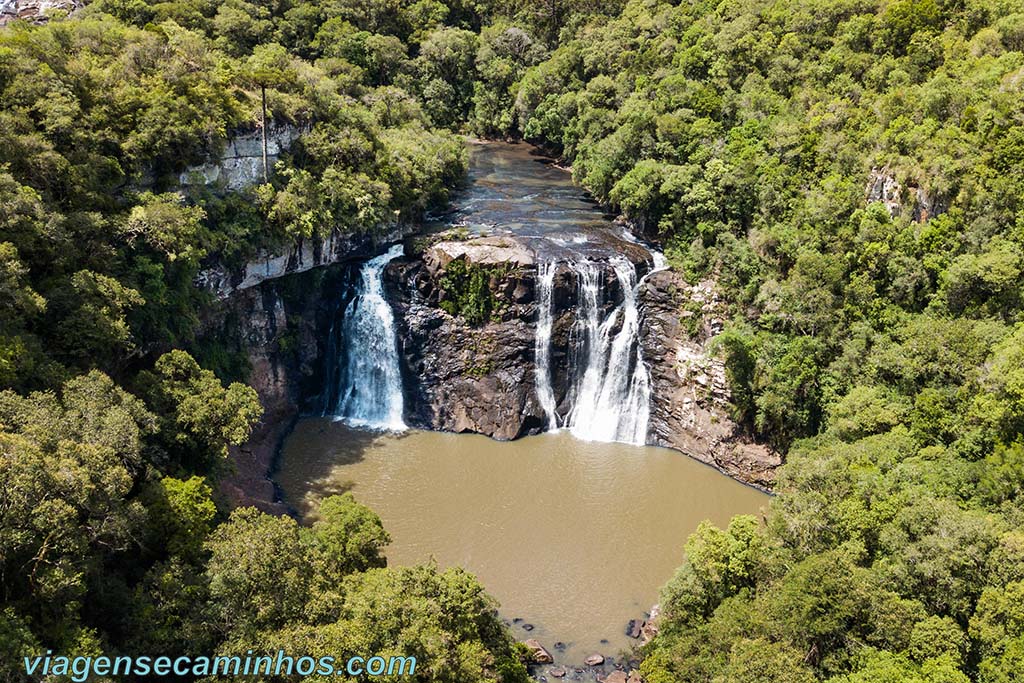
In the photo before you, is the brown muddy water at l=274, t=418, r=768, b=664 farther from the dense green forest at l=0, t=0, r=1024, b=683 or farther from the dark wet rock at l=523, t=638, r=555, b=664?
the dense green forest at l=0, t=0, r=1024, b=683

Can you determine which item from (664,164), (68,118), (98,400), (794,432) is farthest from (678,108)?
(98,400)

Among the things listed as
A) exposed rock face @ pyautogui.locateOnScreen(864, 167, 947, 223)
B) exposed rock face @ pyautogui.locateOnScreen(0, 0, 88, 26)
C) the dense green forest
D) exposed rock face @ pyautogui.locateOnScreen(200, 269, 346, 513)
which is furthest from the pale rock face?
exposed rock face @ pyautogui.locateOnScreen(0, 0, 88, 26)

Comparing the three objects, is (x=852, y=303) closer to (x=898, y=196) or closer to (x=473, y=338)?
(x=898, y=196)

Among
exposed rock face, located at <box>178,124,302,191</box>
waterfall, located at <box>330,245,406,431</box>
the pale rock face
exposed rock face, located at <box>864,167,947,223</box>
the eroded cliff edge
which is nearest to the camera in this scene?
exposed rock face, located at <box>864,167,947,223</box>

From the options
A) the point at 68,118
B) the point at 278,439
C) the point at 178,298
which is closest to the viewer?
the point at 68,118

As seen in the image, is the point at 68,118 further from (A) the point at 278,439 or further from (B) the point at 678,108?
(B) the point at 678,108
